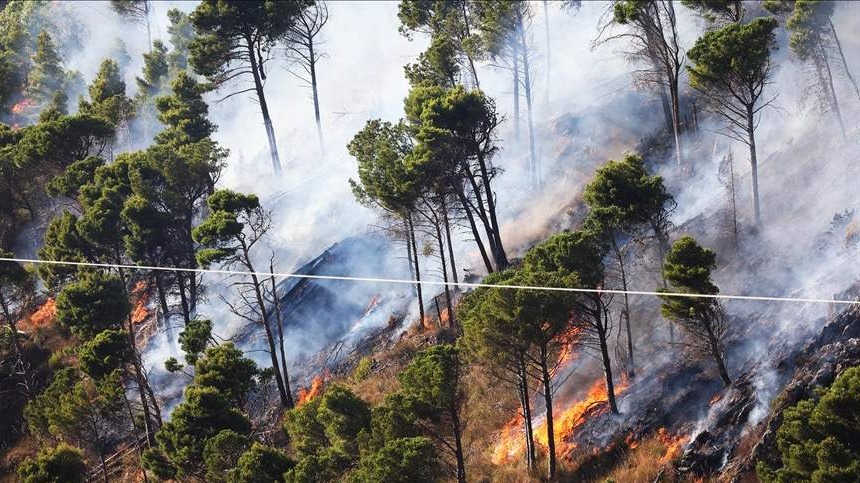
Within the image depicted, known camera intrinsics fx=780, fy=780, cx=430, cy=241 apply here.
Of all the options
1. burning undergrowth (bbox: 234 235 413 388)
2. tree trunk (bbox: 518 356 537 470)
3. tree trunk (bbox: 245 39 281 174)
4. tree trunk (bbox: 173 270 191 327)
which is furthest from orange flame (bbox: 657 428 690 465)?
tree trunk (bbox: 245 39 281 174)

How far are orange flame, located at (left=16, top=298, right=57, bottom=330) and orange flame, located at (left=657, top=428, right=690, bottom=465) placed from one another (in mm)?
35643

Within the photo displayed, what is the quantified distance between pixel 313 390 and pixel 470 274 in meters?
9.60

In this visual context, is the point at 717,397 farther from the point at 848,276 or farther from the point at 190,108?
the point at 190,108

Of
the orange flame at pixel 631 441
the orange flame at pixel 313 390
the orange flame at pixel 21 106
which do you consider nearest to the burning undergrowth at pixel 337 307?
the orange flame at pixel 313 390

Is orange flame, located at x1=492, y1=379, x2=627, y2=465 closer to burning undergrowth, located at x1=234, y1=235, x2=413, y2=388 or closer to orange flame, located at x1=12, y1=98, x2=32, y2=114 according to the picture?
burning undergrowth, located at x1=234, y1=235, x2=413, y2=388

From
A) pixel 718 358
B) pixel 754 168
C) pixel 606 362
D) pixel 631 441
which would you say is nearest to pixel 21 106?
pixel 606 362

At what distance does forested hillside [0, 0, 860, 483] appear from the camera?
2327 centimetres

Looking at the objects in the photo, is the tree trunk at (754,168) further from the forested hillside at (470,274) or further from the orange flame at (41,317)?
the orange flame at (41,317)

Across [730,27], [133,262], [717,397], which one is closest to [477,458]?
[717,397]

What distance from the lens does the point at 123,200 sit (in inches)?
1511

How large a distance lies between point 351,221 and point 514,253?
11275 millimetres

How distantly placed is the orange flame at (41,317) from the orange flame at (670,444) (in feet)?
117

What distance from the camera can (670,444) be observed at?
76.5ft

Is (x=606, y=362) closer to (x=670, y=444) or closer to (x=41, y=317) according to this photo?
(x=670, y=444)
